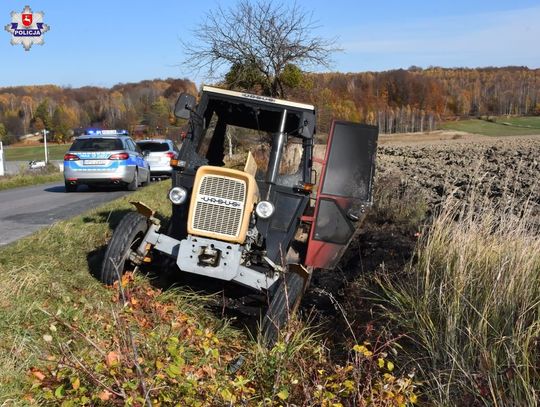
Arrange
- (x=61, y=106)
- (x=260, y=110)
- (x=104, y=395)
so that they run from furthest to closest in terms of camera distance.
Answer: (x=61, y=106) < (x=260, y=110) < (x=104, y=395)

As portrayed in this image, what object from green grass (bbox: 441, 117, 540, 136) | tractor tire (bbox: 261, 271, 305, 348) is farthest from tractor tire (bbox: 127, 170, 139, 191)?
green grass (bbox: 441, 117, 540, 136)

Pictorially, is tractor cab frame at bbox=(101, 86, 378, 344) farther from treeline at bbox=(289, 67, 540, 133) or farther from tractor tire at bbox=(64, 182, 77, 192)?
treeline at bbox=(289, 67, 540, 133)

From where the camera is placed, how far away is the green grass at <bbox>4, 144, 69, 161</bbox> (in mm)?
83619

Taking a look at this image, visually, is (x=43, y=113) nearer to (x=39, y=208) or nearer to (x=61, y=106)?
(x=61, y=106)

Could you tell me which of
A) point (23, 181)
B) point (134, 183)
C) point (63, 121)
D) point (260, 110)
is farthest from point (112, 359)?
point (63, 121)

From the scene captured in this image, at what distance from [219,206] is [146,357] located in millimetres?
2177

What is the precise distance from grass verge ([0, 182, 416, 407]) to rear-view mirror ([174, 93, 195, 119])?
174 centimetres

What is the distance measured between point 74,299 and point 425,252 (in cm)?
320

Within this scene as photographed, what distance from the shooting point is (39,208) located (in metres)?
13.2

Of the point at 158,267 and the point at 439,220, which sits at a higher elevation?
the point at 439,220

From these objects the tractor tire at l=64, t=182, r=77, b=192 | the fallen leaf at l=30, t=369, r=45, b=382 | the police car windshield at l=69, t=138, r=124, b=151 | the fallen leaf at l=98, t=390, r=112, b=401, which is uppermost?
the police car windshield at l=69, t=138, r=124, b=151

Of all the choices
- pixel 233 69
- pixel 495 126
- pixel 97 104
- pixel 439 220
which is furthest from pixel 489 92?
pixel 439 220

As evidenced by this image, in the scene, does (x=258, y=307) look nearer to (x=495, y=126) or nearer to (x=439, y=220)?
(x=439, y=220)

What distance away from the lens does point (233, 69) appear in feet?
66.6
